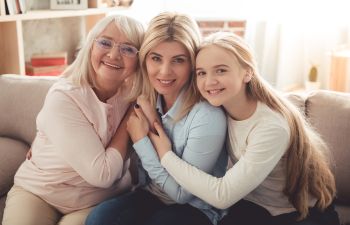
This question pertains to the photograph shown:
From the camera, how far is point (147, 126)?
1594 mm

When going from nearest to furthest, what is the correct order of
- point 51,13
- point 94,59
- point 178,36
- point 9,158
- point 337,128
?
point 178,36
point 94,59
point 337,128
point 9,158
point 51,13

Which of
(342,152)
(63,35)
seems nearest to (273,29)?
(63,35)

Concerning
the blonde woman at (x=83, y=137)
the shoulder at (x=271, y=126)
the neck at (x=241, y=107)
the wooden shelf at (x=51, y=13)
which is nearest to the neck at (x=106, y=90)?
the blonde woman at (x=83, y=137)

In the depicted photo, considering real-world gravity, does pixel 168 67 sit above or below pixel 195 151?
above

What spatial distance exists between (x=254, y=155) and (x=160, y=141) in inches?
13.2

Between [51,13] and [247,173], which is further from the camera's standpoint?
[51,13]

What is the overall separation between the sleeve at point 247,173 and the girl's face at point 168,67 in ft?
1.00

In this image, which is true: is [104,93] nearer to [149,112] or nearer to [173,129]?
[149,112]

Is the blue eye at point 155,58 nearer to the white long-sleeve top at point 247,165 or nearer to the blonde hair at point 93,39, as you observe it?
the blonde hair at point 93,39

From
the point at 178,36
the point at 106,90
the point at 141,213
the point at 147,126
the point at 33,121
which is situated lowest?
the point at 141,213

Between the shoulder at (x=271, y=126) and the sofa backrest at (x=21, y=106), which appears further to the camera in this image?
the sofa backrest at (x=21, y=106)

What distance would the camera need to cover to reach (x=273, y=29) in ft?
12.7

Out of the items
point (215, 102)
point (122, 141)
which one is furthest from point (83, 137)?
point (215, 102)

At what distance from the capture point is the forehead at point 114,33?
158cm
